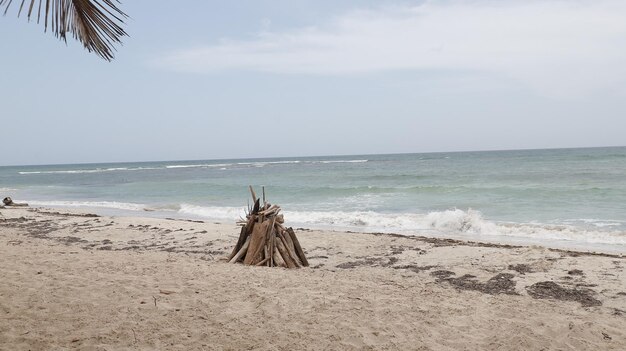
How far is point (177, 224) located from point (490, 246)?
7.69 meters

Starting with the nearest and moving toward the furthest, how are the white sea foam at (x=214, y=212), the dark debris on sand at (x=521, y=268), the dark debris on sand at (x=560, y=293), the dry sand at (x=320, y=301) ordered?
the dry sand at (x=320, y=301) → the dark debris on sand at (x=560, y=293) → the dark debris on sand at (x=521, y=268) → the white sea foam at (x=214, y=212)

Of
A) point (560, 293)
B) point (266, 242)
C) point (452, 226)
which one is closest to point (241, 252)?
point (266, 242)

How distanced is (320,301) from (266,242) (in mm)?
2607

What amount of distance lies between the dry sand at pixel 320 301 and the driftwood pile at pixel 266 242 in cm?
51

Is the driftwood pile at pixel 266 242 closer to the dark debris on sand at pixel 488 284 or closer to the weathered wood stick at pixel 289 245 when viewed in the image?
the weathered wood stick at pixel 289 245

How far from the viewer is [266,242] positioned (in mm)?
7953

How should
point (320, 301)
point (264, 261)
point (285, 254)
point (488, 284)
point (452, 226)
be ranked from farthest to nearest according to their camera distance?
point (452, 226) < point (285, 254) < point (264, 261) < point (488, 284) < point (320, 301)

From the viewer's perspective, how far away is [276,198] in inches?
951

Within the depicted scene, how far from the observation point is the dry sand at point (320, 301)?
4.38 meters

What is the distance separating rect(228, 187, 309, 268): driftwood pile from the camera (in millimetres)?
7871

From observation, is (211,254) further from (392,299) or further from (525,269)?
(525,269)

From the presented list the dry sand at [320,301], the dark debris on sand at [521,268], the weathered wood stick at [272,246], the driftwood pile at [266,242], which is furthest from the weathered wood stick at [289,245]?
the dark debris on sand at [521,268]

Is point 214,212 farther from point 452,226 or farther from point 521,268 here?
point 521,268

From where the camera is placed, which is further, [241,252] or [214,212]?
[214,212]
